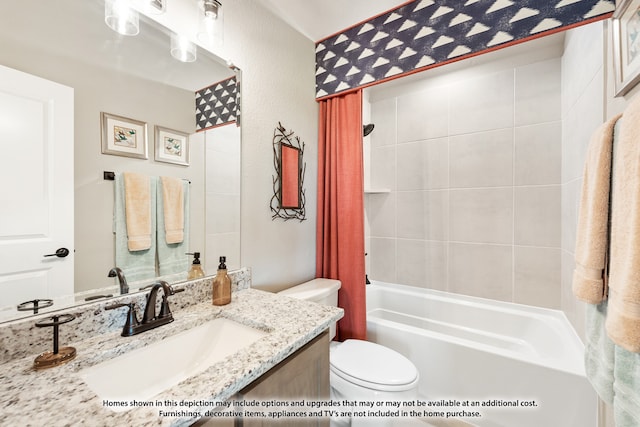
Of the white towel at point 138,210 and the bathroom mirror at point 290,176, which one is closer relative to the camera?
the white towel at point 138,210

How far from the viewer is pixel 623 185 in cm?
65

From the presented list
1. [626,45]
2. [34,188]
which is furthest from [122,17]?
[626,45]

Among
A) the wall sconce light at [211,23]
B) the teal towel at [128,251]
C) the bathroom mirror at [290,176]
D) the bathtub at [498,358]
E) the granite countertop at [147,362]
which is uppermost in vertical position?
the wall sconce light at [211,23]

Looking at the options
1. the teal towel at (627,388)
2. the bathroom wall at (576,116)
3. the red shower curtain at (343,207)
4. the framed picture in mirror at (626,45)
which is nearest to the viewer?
the teal towel at (627,388)

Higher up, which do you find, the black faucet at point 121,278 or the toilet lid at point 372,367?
the black faucet at point 121,278

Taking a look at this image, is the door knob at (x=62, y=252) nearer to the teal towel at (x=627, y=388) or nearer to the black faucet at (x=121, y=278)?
the black faucet at (x=121, y=278)

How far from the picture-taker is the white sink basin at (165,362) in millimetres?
710

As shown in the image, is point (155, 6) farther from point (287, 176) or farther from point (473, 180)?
point (473, 180)

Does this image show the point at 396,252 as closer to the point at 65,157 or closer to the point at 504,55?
the point at 504,55

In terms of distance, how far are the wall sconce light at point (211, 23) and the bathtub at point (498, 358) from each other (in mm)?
1878

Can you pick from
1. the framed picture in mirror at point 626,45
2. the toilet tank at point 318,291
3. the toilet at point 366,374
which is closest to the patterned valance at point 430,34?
the framed picture in mirror at point 626,45

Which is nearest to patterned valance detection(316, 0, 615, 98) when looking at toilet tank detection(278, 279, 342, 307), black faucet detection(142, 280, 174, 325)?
toilet tank detection(278, 279, 342, 307)

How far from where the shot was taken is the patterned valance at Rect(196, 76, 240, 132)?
3.82 feet

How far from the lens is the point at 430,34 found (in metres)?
1.41
